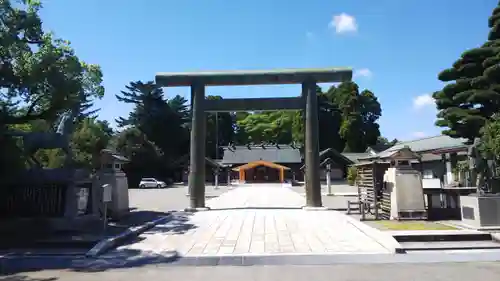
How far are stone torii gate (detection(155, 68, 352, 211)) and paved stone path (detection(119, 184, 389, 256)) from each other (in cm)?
224

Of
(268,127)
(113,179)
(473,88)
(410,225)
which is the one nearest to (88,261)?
(113,179)

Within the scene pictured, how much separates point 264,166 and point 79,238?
47.3 meters

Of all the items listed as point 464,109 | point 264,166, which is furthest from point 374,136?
point 464,109

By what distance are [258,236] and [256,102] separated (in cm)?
741

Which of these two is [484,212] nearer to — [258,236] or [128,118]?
[258,236]

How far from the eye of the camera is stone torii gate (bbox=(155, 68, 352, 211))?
15336mm

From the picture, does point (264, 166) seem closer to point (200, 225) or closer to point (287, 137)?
point (287, 137)

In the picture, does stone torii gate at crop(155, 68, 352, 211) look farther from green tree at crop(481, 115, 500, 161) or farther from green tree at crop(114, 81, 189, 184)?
green tree at crop(114, 81, 189, 184)

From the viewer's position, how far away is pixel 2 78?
1056 cm

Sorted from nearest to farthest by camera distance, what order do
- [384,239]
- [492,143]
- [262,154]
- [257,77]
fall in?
[384,239], [492,143], [257,77], [262,154]

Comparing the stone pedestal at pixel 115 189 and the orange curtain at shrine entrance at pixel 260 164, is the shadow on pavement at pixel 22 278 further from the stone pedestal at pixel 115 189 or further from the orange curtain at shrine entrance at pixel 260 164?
the orange curtain at shrine entrance at pixel 260 164

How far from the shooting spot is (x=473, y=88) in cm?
2020

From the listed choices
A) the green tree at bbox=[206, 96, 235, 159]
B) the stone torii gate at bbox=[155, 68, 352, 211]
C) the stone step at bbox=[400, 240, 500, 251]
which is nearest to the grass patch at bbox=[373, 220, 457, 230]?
the stone step at bbox=[400, 240, 500, 251]

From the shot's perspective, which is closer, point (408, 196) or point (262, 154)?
point (408, 196)
